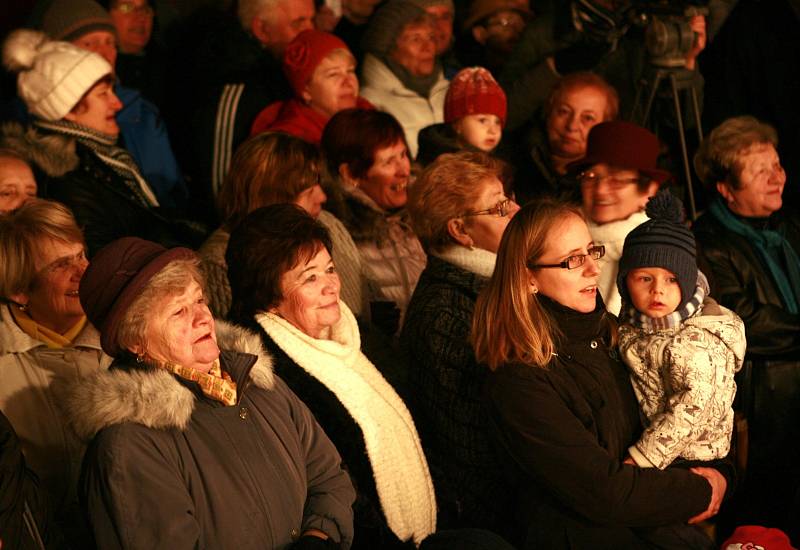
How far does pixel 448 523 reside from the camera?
326 cm

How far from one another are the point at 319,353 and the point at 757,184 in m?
1.82

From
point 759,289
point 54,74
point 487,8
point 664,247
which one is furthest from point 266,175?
point 487,8

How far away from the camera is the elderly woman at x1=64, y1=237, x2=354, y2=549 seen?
2455 millimetres

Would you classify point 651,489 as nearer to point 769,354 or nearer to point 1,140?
point 769,354

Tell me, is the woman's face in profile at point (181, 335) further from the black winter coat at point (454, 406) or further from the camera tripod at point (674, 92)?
the camera tripod at point (674, 92)

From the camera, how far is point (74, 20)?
467 centimetres

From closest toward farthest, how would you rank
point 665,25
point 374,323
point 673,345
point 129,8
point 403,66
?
1. point 673,345
2. point 374,323
3. point 665,25
4. point 129,8
5. point 403,66

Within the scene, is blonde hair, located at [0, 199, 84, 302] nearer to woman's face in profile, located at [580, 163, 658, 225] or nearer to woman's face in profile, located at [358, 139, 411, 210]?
woman's face in profile, located at [358, 139, 411, 210]

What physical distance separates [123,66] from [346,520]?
114 inches

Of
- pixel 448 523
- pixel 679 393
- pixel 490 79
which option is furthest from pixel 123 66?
pixel 679 393

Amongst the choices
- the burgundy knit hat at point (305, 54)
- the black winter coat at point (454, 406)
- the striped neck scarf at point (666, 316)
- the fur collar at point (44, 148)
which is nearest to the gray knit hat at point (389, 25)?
the burgundy knit hat at point (305, 54)

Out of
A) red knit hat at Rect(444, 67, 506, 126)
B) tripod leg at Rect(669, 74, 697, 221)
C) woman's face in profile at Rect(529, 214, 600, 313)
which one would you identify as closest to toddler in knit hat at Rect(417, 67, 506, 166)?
red knit hat at Rect(444, 67, 506, 126)

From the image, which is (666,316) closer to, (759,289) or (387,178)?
(759,289)

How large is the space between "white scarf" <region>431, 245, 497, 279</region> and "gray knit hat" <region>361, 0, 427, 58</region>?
1.97 meters
